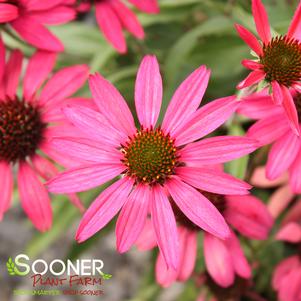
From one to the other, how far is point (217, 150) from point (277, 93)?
14cm

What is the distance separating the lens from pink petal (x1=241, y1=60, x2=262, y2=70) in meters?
0.87

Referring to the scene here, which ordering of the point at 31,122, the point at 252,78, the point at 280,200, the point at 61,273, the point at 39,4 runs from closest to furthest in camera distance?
the point at 252,78, the point at 39,4, the point at 31,122, the point at 61,273, the point at 280,200

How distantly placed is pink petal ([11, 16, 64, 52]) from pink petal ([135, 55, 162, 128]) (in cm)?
31

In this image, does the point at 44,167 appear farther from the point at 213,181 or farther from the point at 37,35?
the point at 213,181

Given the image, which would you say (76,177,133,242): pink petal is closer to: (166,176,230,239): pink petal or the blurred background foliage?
(166,176,230,239): pink petal

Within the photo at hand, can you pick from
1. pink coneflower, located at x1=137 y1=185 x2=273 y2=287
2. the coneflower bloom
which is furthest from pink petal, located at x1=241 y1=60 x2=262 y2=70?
pink coneflower, located at x1=137 y1=185 x2=273 y2=287

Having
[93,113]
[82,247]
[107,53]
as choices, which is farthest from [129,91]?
[93,113]

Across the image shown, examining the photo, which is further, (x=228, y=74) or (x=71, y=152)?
(x=228, y=74)

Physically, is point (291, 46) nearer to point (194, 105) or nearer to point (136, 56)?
point (194, 105)

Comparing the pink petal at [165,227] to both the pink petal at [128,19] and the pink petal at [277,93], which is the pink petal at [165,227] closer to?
the pink petal at [277,93]

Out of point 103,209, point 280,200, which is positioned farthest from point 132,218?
point 280,200

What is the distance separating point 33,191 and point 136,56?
0.77m

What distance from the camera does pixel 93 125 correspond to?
969mm

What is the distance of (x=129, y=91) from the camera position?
157 cm
